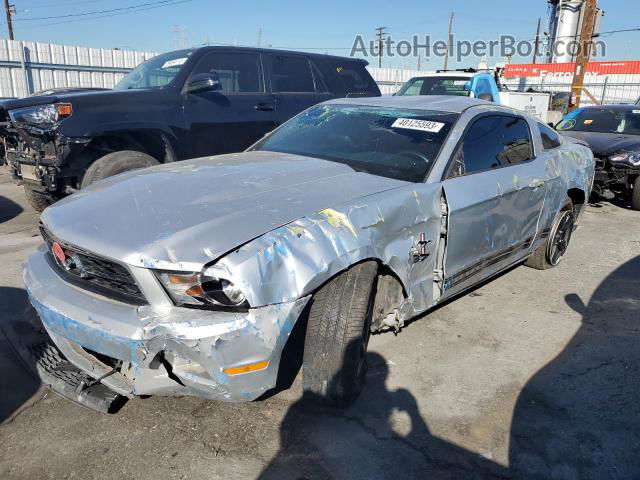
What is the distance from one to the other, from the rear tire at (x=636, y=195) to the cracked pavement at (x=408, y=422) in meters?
4.67

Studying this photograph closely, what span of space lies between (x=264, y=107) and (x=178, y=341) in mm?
4594

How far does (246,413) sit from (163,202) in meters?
1.16

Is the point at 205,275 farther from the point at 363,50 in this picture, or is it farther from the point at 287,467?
the point at 363,50

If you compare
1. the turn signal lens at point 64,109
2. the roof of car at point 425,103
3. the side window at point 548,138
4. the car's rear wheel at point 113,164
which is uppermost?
the roof of car at point 425,103

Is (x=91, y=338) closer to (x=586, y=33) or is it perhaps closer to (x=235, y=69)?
(x=235, y=69)

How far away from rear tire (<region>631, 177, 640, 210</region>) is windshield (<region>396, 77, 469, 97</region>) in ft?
15.4

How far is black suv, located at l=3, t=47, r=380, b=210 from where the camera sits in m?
4.82

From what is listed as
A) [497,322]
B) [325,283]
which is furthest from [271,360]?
[497,322]

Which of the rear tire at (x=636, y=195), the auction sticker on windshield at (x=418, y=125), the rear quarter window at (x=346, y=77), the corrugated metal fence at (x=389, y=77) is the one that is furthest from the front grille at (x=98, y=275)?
the corrugated metal fence at (x=389, y=77)

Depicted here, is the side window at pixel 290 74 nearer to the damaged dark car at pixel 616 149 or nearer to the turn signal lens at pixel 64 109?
the turn signal lens at pixel 64 109

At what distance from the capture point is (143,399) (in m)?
2.73

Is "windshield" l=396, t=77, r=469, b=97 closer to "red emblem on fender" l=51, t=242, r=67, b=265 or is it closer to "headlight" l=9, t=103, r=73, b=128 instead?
"headlight" l=9, t=103, r=73, b=128

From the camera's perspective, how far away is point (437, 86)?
11609 mm

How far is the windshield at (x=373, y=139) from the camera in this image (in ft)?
10.4
